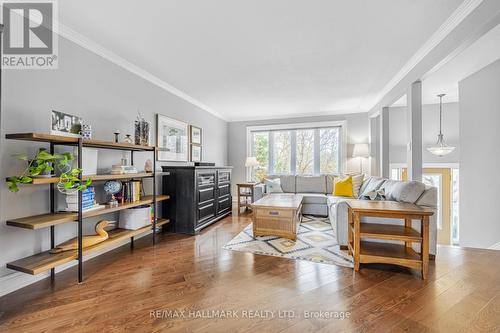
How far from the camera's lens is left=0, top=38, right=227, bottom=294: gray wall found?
1771 millimetres

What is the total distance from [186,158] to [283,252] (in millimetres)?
2656

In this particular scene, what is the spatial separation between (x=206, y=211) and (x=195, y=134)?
1.73 m

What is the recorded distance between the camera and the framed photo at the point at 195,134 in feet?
14.4

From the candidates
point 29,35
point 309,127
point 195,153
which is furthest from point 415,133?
point 29,35

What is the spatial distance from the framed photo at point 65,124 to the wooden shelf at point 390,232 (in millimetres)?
3028

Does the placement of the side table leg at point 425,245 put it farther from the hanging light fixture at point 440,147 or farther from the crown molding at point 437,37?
the hanging light fixture at point 440,147

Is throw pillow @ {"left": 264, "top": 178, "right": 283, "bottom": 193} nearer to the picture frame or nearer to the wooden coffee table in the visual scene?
the picture frame

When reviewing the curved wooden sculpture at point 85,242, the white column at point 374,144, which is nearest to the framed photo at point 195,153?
the curved wooden sculpture at point 85,242

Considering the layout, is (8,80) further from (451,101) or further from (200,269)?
(451,101)

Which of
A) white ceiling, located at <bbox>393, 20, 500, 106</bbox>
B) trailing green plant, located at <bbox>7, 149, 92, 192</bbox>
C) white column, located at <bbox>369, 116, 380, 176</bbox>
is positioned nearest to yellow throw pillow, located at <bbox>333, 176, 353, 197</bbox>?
white column, located at <bbox>369, 116, 380, 176</bbox>

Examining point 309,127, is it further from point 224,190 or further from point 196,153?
point 196,153

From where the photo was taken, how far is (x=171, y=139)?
3.79 meters


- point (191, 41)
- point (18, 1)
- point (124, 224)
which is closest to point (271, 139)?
point (191, 41)

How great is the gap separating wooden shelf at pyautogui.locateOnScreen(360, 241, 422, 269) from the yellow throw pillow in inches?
74.0
